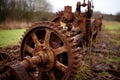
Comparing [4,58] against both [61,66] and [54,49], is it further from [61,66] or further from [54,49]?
[61,66]

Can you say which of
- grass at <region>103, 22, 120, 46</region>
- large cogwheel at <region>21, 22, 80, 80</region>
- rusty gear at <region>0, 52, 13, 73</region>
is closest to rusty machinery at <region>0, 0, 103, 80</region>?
large cogwheel at <region>21, 22, 80, 80</region>

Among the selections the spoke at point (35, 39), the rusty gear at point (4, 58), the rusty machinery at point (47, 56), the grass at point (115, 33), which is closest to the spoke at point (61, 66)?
the rusty machinery at point (47, 56)

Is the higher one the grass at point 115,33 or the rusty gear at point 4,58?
the rusty gear at point 4,58

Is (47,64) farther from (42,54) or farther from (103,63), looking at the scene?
(103,63)

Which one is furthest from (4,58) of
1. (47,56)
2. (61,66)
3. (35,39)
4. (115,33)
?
(115,33)

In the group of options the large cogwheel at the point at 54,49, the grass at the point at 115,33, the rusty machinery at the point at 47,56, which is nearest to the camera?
the rusty machinery at the point at 47,56

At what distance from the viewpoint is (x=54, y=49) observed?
2492 mm

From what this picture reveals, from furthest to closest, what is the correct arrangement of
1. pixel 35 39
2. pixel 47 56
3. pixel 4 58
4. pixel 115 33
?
pixel 115 33
pixel 4 58
pixel 35 39
pixel 47 56

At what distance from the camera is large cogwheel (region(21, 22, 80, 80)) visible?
230cm

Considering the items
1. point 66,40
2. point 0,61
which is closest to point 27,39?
point 66,40

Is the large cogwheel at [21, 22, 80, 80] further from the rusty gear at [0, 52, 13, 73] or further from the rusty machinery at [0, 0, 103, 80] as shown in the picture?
the rusty gear at [0, 52, 13, 73]

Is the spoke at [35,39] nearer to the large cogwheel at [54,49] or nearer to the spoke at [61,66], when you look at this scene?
the large cogwheel at [54,49]

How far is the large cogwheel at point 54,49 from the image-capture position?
7.54 feet

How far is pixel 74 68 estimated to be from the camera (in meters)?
2.31
